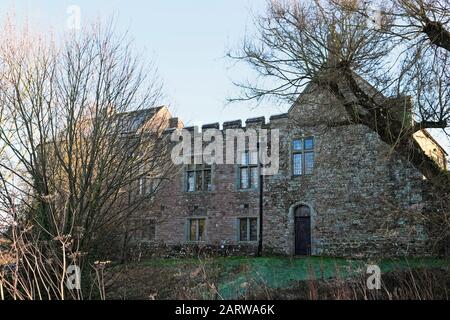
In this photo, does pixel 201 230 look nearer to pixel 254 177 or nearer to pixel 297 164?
pixel 254 177

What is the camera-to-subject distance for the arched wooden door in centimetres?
1764

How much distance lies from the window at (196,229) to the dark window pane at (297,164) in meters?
4.54

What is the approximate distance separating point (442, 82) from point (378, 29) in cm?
149

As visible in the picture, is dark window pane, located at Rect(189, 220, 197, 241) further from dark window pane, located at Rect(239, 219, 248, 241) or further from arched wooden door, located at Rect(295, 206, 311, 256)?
arched wooden door, located at Rect(295, 206, 311, 256)

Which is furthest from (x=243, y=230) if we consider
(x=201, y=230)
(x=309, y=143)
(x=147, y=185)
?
(x=147, y=185)

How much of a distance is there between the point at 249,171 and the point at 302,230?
3317 millimetres

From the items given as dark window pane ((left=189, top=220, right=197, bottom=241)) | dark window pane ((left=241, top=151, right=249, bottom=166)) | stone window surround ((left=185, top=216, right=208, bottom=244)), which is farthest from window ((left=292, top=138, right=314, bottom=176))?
dark window pane ((left=189, top=220, right=197, bottom=241))

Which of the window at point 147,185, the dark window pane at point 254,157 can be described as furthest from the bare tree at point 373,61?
the dark window pane at point 254,157

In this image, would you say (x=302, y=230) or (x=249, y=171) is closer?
(x=302, y=230)

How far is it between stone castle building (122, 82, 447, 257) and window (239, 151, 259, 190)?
1.7 inches

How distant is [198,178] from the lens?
20.4 metres

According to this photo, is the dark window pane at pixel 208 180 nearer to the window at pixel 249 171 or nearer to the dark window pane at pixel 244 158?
the window at pixel 249 171
